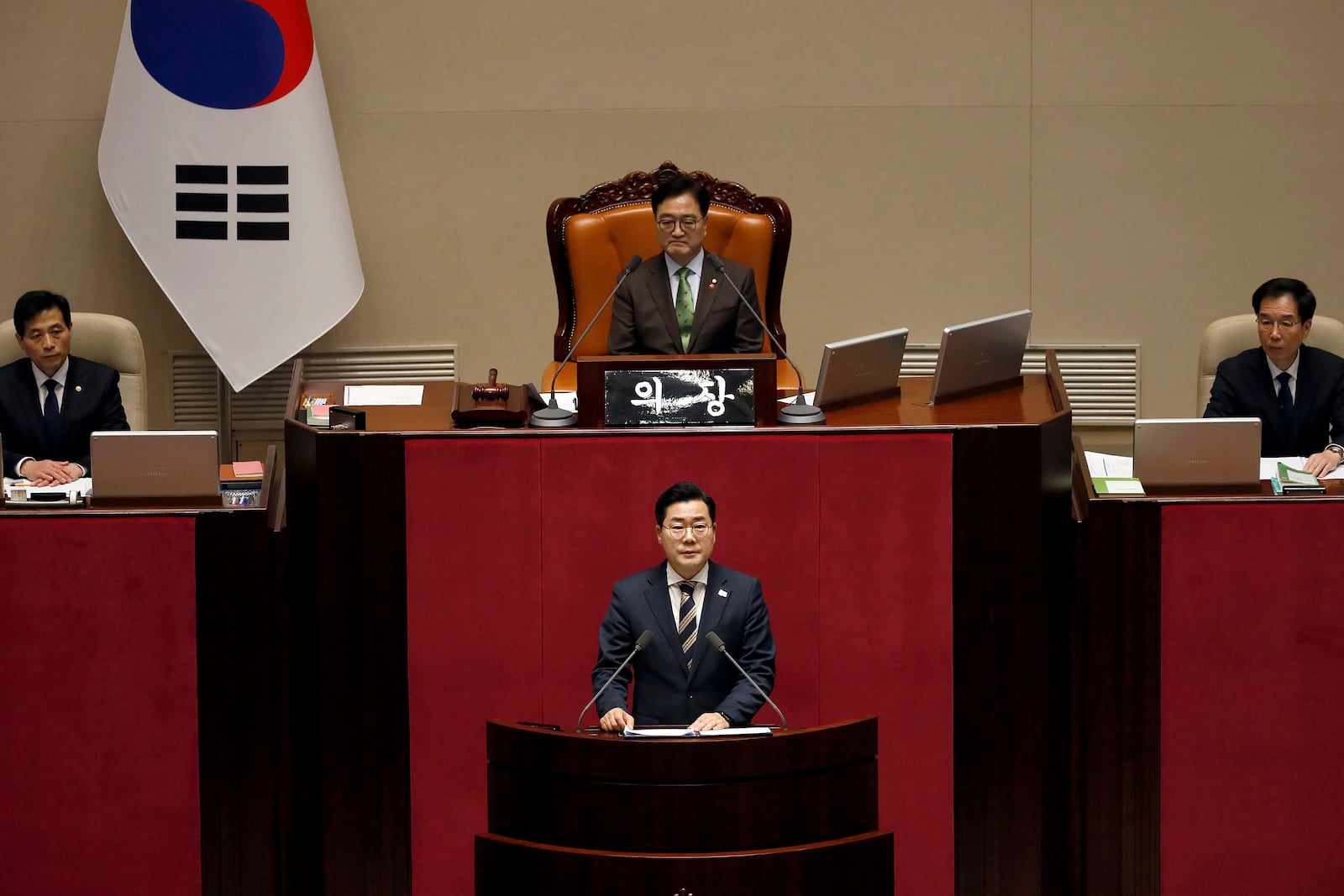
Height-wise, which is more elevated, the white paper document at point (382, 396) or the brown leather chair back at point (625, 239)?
the brown leather chair back at point (625, 239)

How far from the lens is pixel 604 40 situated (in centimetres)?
652

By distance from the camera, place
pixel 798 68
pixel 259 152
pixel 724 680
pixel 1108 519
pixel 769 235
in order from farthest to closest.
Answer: pixel 798 68, pixel 259 152, pixel 769 235, pixel 1108 519, pixel 724 680

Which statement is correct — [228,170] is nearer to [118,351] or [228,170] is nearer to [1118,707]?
[118,351]

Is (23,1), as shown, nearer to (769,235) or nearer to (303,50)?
(303,50)

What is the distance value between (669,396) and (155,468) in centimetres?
123

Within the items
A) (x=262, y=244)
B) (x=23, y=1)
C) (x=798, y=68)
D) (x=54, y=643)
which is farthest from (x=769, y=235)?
(x=23, y=1)

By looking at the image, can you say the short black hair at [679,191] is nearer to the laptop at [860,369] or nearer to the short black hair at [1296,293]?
the laptop at [860,369]

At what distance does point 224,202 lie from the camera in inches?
235

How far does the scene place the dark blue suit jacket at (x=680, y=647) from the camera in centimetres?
327

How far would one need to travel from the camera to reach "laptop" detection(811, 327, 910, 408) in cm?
370

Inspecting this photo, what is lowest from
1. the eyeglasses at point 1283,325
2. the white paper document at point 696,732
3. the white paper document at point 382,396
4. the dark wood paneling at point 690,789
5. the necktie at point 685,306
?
the dark wood paneling at point 690,789

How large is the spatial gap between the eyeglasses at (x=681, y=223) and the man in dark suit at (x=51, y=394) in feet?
6.08

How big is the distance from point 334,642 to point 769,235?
87.9 inches

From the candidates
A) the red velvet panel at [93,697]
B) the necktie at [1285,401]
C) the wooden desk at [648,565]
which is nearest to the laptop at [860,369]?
the wooden desk at [648,565]
